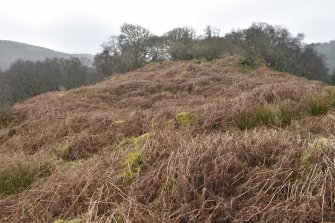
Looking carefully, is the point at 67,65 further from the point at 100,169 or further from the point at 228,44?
the point at 100,169

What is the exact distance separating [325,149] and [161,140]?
179 centimetres

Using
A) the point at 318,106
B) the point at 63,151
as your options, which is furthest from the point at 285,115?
the point at 63,151

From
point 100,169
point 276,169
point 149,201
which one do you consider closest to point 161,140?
point 100,169

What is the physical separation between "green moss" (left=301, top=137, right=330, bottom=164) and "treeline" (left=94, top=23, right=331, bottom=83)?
72.0 feet

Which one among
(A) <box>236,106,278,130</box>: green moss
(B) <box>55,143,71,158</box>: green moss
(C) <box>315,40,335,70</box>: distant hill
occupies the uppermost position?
(C) <box>315,40,335,70</box>: distant hill

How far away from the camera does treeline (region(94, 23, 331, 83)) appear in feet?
99.1

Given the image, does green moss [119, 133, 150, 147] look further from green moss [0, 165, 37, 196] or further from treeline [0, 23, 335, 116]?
treeline [0, 23, 335, 116]

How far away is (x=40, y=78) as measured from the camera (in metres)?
37.0

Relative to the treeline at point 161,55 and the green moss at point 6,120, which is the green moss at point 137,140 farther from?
the treeline at point 161,55

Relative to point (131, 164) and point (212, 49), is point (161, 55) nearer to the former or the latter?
point (212, 49)

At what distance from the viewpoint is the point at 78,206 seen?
3.34 meters

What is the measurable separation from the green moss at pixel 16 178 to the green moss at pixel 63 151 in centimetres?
159

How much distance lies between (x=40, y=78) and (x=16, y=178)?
3455 centimetres

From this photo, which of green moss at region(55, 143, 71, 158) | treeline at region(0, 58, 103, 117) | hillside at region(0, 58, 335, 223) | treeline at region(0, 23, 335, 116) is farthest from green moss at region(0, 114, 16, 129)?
treeline at region(0, 58, 103, 117)
